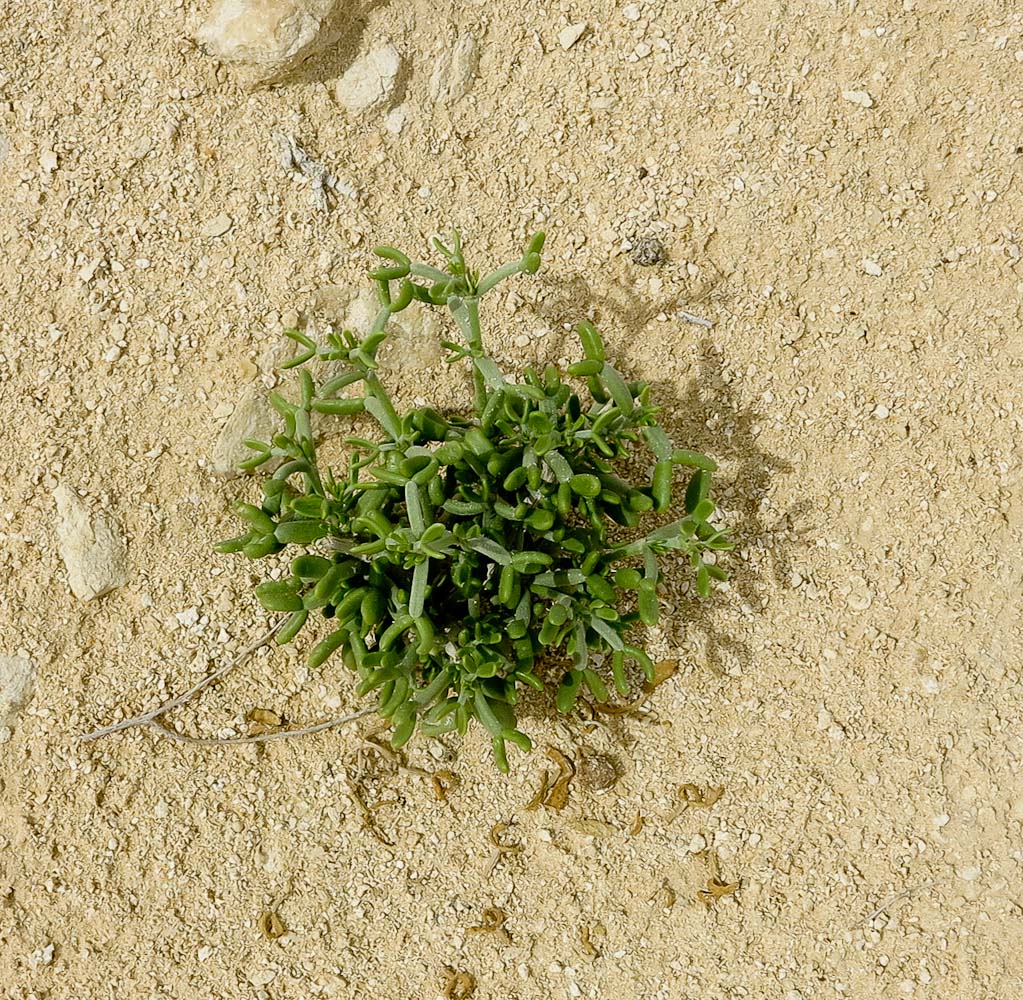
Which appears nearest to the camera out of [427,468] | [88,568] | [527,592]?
[427,468]

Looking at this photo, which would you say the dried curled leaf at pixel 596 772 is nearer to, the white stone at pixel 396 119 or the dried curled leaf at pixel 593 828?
the dried curled leaf at pixel 593 828

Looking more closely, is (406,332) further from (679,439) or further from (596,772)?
(596,772)

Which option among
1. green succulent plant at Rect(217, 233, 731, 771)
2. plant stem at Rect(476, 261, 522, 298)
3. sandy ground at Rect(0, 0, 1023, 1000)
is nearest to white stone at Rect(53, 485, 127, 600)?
sandy ground at Rect(0, 0, 1023, 1000)

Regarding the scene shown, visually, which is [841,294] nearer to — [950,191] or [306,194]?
[950,191]

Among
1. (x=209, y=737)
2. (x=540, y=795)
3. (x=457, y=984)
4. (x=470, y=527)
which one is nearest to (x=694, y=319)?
(x=470, y=527)

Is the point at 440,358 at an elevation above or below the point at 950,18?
below

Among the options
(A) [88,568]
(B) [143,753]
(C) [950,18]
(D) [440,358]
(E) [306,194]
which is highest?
(C) [950,18]

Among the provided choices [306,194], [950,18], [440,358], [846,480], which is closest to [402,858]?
[440,358]
